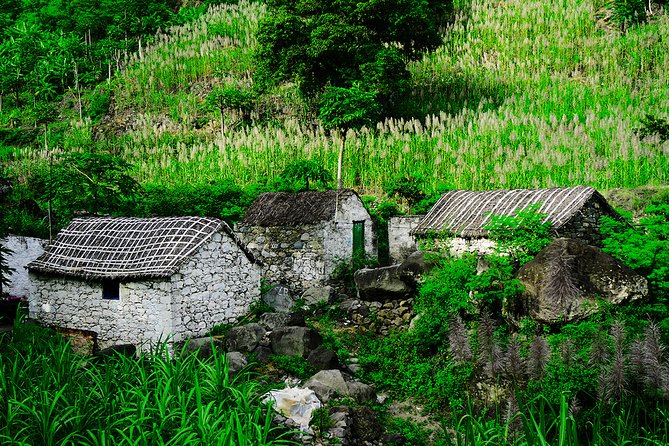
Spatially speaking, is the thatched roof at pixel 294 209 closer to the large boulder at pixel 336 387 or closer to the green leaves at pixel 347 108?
the green leaves at pixel 347 108

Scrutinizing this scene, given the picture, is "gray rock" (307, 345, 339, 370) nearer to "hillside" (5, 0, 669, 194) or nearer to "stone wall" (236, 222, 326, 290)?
"stone wall" (236, 222, 326, 290)

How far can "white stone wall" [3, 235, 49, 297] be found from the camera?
17.8 metres

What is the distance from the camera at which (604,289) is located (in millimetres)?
10953

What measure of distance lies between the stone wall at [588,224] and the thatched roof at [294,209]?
5758 millimetres

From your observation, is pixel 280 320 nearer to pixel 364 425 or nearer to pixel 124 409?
pixel 364 425

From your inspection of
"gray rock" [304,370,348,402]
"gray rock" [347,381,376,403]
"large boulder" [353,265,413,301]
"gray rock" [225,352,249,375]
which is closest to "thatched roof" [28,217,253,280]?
"gray rock" [225,352,249,375]

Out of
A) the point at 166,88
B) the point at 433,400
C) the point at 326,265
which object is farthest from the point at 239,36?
the point at 433,400

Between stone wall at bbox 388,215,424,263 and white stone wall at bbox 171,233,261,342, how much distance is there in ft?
14.5

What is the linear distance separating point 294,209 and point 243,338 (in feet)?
16.5

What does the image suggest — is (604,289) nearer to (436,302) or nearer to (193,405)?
(436,302)

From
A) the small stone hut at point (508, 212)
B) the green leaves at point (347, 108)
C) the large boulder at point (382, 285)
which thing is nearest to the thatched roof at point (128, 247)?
the large boulder at point (382, 285)

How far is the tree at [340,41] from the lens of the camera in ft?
86.6

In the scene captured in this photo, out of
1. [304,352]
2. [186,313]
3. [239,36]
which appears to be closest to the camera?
[304,352]

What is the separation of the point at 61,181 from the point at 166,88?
20.4 m
